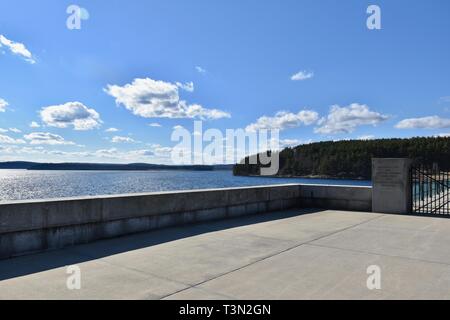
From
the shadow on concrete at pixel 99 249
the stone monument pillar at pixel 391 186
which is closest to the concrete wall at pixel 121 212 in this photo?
the shadow on concrete at pixel 99 249

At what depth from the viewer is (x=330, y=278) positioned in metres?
5.15

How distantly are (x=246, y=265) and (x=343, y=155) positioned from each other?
130683 mm

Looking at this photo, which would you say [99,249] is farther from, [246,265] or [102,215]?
[246,265]

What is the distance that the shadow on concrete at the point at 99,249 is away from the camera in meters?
5.71

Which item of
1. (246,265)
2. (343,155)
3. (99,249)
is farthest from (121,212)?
(343,155)

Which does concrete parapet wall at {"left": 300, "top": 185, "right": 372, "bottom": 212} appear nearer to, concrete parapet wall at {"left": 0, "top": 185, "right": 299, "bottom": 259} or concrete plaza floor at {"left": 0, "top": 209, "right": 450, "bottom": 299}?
concrete parapet wall at {"left": 0, "top": 185, "right": 299, "bottom": 259}

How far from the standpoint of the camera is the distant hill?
108m

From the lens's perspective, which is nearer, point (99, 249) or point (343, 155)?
point (99, 249)

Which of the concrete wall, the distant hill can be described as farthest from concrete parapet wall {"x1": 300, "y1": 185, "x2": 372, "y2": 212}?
the distant hill

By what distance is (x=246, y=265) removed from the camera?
582 centimetres

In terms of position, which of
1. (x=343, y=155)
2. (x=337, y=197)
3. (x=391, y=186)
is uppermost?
(x=343, y=155)

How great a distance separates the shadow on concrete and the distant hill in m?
91.6

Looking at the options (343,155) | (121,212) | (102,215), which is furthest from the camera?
(343,155)

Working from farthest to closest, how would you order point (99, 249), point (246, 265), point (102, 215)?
point (102, 215), point (99, 249), point (246, 265)
